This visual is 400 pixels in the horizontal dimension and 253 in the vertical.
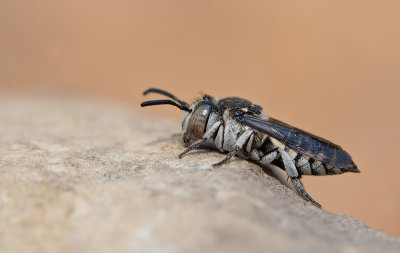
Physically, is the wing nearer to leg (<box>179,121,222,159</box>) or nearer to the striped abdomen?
the striped abdomen

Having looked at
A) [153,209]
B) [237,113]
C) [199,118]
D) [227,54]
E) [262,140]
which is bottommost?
[153,209]

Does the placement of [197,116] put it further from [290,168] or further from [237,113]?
[290,168]

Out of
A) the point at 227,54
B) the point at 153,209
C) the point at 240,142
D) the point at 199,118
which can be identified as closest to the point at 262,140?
the point at 240,142

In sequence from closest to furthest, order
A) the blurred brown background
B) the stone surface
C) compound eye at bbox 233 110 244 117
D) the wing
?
the stone surface
the wing
compound eye at bbox 233 110 244 117
the blurred brown background

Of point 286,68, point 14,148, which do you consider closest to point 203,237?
point 14,148

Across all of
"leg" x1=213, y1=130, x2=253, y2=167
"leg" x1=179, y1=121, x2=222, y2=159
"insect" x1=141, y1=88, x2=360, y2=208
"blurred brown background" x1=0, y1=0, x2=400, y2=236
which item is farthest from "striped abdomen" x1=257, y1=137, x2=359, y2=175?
"blurred brown background" x1=0, y1=0, x2=400, y2=236

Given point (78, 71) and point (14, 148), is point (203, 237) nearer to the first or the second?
point (14, 148)
